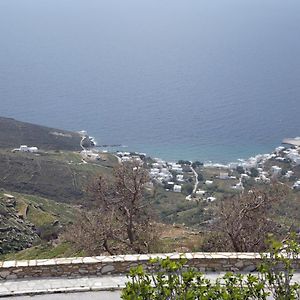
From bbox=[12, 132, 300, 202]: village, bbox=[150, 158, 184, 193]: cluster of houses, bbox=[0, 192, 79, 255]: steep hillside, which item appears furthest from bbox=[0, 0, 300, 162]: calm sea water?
bbox=[0, 192, 79, 255]: steep hillside

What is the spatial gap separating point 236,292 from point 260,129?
97.2 meters

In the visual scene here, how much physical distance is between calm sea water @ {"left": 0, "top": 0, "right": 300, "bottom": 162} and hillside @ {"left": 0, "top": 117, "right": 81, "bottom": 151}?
8832mm

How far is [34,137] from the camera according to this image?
269ft

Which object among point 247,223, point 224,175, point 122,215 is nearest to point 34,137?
point 224,175

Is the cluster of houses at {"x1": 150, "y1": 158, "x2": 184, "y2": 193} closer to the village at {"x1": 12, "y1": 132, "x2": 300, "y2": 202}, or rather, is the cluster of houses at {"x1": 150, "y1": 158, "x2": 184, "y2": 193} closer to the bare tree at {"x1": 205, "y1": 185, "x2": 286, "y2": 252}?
the village at {"x1": 12, "y1": 132, "x2": 300, "y2": 202}

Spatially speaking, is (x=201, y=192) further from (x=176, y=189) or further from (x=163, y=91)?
(x=163, y=91)

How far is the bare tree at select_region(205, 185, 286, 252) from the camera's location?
13930mm

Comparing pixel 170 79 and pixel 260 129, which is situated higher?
pixel 170 79

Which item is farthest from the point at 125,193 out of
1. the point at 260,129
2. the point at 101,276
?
the point at 260,129

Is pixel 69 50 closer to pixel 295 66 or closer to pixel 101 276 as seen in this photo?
pixel 295 66

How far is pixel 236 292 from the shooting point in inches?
223

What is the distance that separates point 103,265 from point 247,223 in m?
5.84

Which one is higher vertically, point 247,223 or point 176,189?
point 247,223

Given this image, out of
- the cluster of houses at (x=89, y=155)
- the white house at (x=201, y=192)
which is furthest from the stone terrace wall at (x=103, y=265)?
the cluster of houses at (x=89, y=155)
